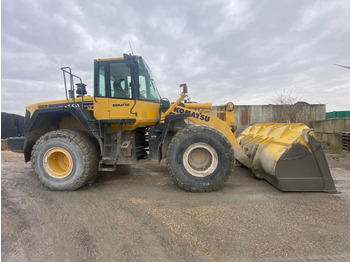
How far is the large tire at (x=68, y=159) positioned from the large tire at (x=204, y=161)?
5.41 ft

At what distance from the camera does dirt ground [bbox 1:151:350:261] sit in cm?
206

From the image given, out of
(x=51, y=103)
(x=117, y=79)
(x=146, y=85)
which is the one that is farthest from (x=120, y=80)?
(x=51, y=103)

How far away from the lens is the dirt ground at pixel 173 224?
81.2 inches

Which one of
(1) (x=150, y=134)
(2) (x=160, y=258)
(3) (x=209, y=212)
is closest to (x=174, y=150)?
(1) (x=150, y=134)

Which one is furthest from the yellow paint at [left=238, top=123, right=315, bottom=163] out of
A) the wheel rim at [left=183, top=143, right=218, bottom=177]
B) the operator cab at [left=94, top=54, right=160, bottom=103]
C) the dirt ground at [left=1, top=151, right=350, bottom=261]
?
the operator cab at [left=94, top=54, right=160, bottom=103]

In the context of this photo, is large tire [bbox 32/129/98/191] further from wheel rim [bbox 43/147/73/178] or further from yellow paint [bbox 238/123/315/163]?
yellow paint [bbox 238/123/315/163]

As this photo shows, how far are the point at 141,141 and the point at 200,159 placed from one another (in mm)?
1641

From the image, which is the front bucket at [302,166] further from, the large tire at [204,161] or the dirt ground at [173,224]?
the large tire at [204,161]

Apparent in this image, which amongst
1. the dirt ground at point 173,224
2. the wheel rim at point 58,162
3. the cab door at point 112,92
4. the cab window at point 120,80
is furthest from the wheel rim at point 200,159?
the wheel rim at point 58,162

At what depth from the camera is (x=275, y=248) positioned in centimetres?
210

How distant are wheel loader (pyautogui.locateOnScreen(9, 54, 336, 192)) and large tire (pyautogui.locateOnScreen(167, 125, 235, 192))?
0.02 metres

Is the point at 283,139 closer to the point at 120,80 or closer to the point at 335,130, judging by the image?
the point at 120,80

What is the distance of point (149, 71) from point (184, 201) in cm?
311

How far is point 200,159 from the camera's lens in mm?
3934
